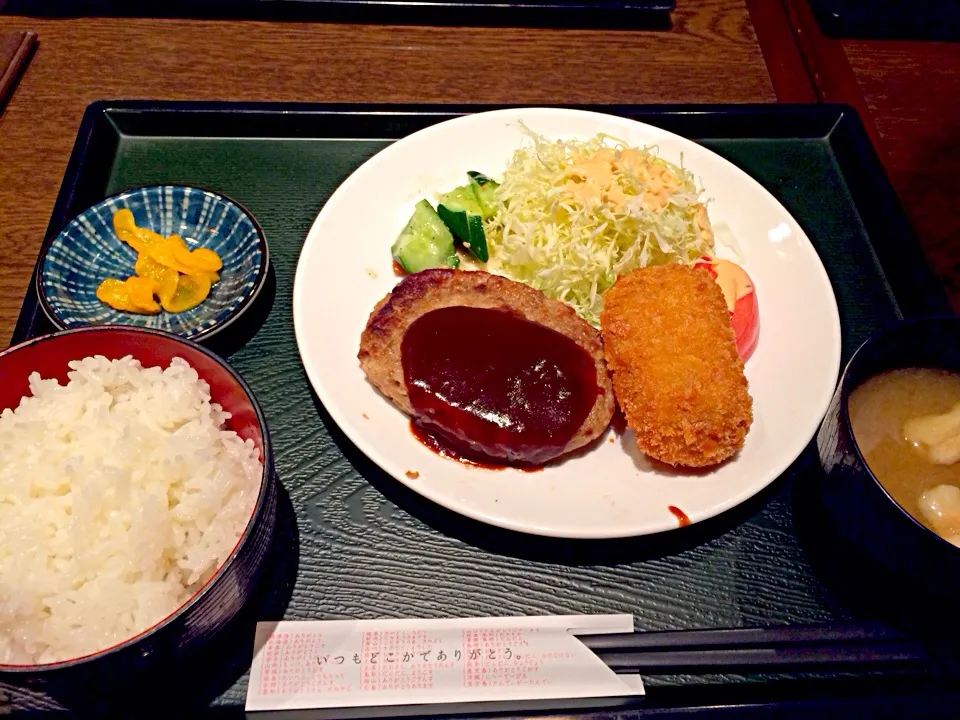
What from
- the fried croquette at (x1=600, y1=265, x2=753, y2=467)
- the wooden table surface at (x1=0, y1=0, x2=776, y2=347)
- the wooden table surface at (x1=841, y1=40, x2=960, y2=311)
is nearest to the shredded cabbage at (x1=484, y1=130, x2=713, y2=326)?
the fried croquette at (x1=600, y1=265, x2=753, y2=467)

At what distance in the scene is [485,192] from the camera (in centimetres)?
258

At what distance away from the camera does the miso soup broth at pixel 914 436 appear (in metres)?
1.64

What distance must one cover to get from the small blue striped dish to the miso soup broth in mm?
1831

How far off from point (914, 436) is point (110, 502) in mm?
1975

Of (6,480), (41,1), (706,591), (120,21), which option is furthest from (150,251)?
(706,591)

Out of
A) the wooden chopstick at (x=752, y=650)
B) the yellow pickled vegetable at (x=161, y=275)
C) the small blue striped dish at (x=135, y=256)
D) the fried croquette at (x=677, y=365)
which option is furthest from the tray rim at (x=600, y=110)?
the wooden chopstick at (x=752, y=650)

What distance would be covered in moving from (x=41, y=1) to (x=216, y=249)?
6.12 ft

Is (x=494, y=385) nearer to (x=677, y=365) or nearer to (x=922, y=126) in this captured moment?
(x=677, y=365)

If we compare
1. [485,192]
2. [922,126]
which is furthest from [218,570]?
[922,126]

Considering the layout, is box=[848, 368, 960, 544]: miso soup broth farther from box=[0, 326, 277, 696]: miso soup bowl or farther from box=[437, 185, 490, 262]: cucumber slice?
box=[0, 326, 277, 696]: miso soup bowl

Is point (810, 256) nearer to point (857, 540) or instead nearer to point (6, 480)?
point (857, 540)

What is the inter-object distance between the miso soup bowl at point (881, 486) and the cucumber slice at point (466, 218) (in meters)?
1.29

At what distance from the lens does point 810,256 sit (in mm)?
2373

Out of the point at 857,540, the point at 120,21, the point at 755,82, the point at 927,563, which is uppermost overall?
the point at 120,21
